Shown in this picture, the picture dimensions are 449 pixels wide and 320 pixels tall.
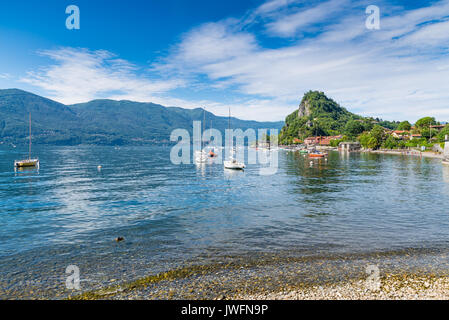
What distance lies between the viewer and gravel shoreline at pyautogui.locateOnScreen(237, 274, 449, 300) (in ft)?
42.4

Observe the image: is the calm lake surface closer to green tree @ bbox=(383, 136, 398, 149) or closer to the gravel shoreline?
the gravel shoreline

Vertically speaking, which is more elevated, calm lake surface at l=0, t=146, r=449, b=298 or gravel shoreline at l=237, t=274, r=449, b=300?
gravel shoreline at l=237, t=274, r=449, b=300

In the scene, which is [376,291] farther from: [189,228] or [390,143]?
[390,143]

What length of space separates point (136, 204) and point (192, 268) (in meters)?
22.7

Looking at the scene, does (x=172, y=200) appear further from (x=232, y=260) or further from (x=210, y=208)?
(x=232, y=260)

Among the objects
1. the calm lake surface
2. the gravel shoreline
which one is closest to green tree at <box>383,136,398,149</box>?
the calm lake surface

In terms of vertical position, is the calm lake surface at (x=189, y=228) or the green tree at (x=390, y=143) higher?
the green tree at (x=390, y=143)

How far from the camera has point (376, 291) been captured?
13.5 metres

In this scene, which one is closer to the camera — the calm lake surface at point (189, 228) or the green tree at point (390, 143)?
the calm lake surface at point (189, 228)

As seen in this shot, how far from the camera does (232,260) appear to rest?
1867 centimetres

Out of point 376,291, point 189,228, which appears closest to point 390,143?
point 189,228

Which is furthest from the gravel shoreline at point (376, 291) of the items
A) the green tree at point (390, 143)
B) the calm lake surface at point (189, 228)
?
the green tree at point (390, 143)

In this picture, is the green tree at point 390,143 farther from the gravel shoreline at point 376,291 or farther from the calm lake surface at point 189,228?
the gravel shoreline at point 376,291

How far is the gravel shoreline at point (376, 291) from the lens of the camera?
12.9 m
